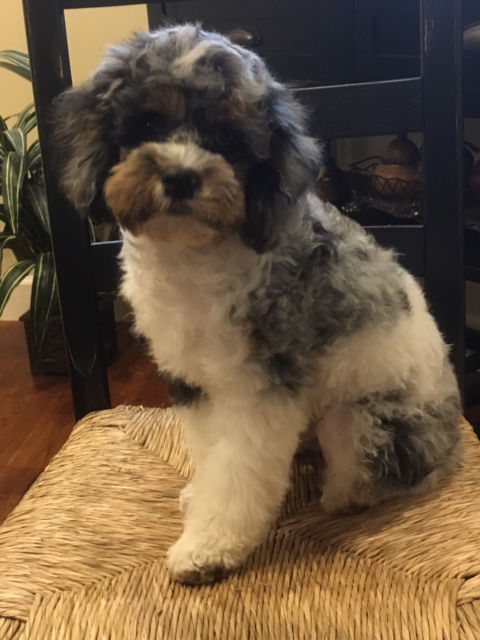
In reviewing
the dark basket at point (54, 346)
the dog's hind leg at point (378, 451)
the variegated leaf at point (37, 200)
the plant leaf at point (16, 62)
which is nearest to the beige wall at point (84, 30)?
the plant leaf at point (16, 62)

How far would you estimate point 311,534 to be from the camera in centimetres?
101

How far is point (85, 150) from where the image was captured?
93 cm

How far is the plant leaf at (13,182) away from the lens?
2.20 metres

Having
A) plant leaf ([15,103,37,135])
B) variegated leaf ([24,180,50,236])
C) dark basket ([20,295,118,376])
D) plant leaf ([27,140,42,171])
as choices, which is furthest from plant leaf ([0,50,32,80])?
dark basket ([20,295,118,376])

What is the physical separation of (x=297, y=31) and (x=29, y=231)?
1078 mm

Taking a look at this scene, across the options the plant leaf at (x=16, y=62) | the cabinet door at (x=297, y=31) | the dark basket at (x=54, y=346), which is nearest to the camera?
the cabinet door at (x=297, y=31)

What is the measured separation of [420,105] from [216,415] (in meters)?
0.54

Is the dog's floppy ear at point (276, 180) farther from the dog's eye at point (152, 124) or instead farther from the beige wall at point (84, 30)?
the beige wall at point (84, 30)

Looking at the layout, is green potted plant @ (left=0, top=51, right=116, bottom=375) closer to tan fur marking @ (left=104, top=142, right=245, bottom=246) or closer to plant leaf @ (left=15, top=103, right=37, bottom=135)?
plant leaf @ (left=15, top=103, right=37, bottom=135)

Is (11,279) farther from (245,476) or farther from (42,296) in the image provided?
(245,476)

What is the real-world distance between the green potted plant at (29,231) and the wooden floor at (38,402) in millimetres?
A: 120

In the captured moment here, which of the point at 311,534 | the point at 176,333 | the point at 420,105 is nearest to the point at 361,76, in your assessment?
the point at 420,105

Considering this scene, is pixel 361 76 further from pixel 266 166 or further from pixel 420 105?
pixel 266 166

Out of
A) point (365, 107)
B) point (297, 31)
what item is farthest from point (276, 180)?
point (297, 31)
